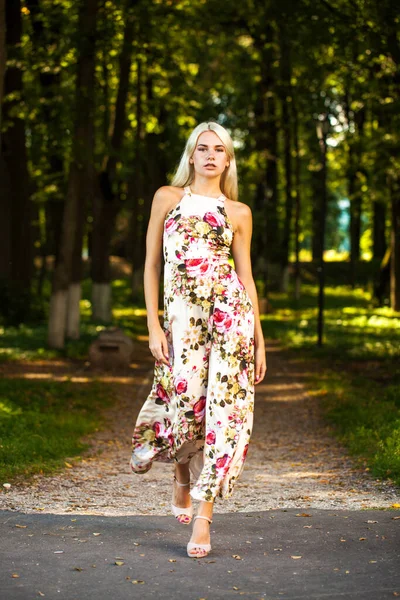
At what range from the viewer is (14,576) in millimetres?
5172

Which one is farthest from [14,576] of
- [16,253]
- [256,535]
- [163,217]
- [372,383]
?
[16,253]

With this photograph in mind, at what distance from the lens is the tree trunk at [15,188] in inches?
930

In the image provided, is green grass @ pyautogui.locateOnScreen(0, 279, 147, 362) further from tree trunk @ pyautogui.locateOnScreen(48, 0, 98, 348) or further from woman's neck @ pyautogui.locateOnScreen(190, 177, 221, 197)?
woman's neck @ pyautogui.locateOnScreen(190, 177, 221, 197)

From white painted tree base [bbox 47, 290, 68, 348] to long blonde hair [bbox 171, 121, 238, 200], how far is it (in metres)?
13.8

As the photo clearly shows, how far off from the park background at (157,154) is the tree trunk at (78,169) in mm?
33

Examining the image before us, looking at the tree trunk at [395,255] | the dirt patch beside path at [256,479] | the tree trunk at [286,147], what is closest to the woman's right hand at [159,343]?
the dirt patch beside path at [256,479]

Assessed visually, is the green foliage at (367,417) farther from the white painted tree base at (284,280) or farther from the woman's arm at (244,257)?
the white painted tree base at (284,280)

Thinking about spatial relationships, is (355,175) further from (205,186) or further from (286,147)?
(205,186)

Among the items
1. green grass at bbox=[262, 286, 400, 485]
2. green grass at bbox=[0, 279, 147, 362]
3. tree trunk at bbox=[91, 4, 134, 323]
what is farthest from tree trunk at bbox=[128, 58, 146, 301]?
tree trunk at bbox=[91, 4, 134, 323]

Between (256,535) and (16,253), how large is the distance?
19537mm

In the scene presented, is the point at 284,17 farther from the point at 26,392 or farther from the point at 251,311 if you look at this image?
the point at 251,311

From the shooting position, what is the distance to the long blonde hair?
6203 millimetres

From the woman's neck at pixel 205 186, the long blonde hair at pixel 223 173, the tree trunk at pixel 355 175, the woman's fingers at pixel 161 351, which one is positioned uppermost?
the tree trunk at pixel 355 175

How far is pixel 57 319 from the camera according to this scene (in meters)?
20.0
